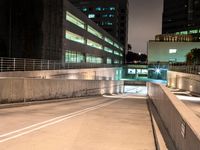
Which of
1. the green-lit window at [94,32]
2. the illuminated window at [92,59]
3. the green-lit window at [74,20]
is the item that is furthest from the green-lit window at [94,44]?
the green-lit window at [74,20]

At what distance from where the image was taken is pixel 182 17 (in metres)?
136

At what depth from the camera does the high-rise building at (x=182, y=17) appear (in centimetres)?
12738

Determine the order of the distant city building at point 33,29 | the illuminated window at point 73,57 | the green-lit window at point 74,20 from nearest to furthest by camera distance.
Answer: the distant city building at point 33,29 → the illuminated window at point 73,57 → the green-lit window at point 74,20

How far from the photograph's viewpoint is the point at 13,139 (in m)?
7.54

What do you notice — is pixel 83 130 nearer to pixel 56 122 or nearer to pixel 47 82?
pixel 56 122

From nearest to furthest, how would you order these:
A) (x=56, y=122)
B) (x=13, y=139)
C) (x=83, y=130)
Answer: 1. (x=13, y=139)
2. (x=83, y=130)
3. (x=56, y=122)

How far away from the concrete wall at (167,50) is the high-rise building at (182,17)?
3321 cm

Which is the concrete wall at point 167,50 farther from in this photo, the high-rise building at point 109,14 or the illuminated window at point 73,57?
the high-rise building at point 109,14

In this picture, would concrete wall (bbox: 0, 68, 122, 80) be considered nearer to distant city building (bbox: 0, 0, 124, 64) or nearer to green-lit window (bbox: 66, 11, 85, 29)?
distant city building (bbox: 0, 0, 124, 64)

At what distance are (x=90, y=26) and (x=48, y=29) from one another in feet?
91.2

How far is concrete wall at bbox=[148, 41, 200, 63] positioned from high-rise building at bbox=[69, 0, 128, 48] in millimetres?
51844

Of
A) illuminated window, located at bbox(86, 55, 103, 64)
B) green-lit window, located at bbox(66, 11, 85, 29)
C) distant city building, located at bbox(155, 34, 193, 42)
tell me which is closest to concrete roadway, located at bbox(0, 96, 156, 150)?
green-lit window, located at bbox(66, 11, 85, 29)

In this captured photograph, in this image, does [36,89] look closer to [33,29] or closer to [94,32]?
[33,29]

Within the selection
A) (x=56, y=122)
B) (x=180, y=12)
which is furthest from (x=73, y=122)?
(x=180, y=12)
